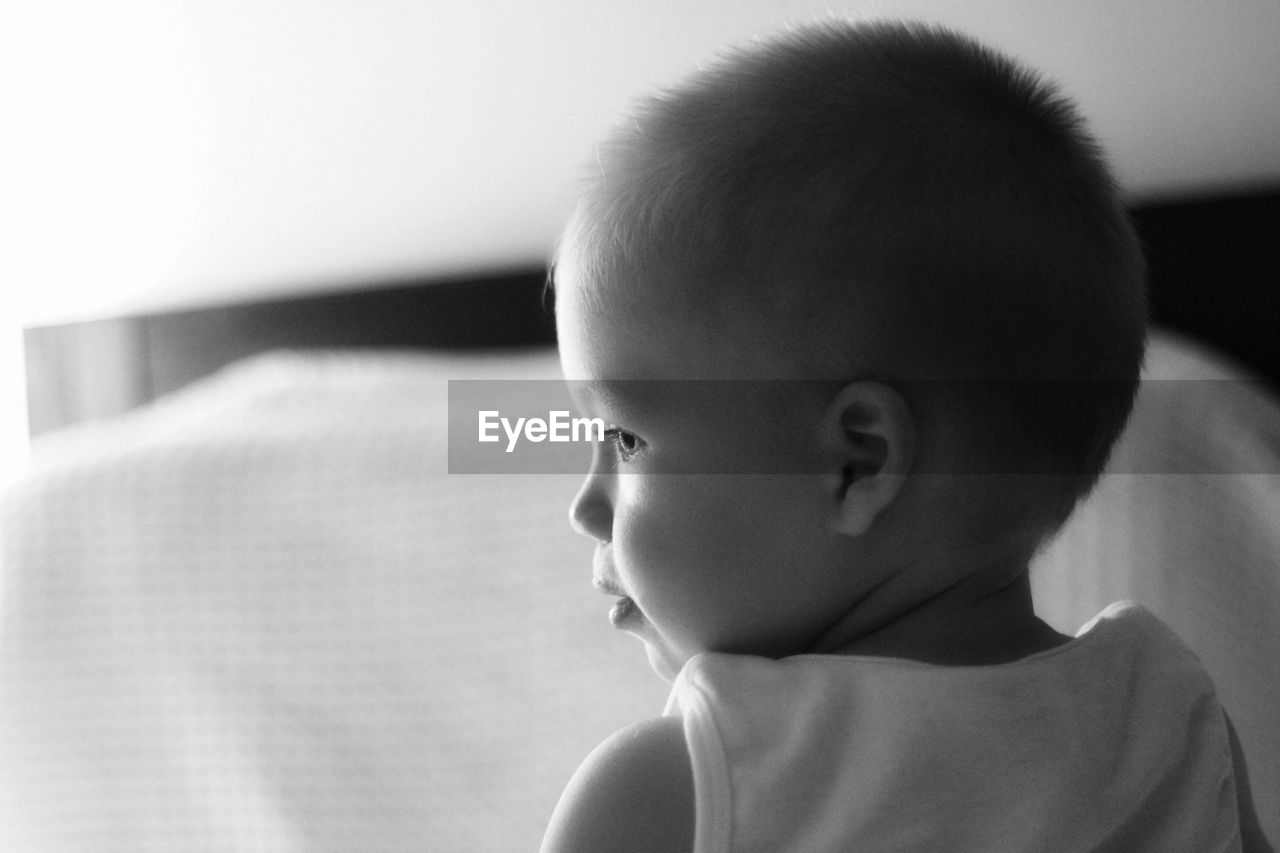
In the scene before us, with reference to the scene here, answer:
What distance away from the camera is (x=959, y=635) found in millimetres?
619

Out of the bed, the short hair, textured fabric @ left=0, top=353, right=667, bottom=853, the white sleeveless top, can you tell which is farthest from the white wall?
the white sleeveless top

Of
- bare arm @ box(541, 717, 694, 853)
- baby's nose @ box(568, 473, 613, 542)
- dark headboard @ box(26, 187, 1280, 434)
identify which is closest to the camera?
bare arm @ box(541, 717, 694, 853)

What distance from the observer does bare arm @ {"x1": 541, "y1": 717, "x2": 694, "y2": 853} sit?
540 millimetres

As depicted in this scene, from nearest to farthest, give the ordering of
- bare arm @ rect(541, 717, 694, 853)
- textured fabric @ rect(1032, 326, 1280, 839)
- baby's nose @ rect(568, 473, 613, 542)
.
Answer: bare arm @ rect(541, 717, 694, 853), baby's nose @ rect(568, 473, 613, 542), textured fabric @ rect(1032, 326, 1280, 839)

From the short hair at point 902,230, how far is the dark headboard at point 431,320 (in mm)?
860

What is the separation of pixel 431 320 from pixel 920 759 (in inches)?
50.8

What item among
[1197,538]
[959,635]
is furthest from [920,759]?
[1197,538]

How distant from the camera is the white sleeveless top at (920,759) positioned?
1.77 ft

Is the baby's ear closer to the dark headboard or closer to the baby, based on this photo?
the baby

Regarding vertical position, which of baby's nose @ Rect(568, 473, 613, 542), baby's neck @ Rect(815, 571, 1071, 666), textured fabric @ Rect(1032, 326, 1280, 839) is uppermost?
baby's nose @ Rect(568, 473, 613, 542)

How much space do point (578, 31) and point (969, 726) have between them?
3.96 ft

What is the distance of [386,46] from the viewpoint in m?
1.65

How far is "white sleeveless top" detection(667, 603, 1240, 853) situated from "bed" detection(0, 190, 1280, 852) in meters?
0.47

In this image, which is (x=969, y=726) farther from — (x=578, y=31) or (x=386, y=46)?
(x=386, y=46)
